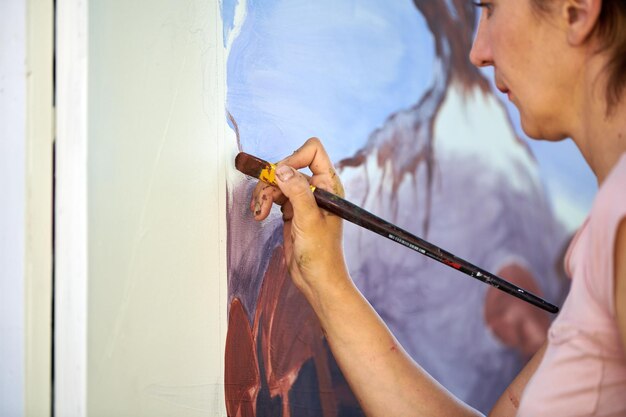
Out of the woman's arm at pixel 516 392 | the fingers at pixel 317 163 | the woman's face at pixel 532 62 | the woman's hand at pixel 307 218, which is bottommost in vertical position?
the woman's arm at pixel 516 392

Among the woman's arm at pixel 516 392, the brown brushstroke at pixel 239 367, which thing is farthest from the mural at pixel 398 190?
the woman's arm at pixel 516 392

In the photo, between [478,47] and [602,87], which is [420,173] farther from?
[602,87]

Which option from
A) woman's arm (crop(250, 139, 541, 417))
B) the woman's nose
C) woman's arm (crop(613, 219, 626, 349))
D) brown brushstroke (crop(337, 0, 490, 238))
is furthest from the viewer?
brown brushstroke (crop(337, 0, 490, 238))

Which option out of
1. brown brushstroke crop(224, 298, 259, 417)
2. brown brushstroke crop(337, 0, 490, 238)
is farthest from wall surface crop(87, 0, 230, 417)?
brown brushstroke crop(337, 0, 490, 238)

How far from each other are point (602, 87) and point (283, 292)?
46 cm

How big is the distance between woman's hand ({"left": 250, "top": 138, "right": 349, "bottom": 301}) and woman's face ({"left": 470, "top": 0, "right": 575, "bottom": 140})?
0.26 m

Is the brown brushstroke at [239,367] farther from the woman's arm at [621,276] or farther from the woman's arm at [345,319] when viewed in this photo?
the woman's arm at [621,276]

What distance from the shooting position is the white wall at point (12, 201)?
0.69 m

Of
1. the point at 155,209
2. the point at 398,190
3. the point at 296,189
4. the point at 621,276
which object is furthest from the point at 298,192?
the point at 621,276

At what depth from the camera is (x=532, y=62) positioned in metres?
0.76

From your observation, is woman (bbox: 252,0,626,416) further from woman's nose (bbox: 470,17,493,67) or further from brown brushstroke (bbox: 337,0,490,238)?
brown brushstroke (bbox: 337,0,490,238)

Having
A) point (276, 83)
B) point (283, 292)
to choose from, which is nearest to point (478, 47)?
point (276, 83)

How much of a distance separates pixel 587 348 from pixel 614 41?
28 centimetres

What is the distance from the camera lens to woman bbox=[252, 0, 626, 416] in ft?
2.11
